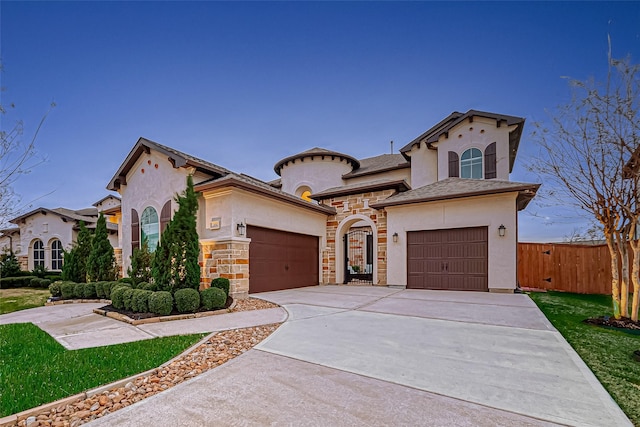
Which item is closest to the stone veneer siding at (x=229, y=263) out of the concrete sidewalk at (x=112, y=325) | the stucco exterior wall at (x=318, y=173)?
the concrete sidewalk at (x=112, y=325)

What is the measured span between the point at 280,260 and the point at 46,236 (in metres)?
19.7

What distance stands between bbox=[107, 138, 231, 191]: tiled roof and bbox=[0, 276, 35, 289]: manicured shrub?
826 cm

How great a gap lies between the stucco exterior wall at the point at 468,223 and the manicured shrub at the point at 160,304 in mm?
8428

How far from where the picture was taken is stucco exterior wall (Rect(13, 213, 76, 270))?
65.9 ft

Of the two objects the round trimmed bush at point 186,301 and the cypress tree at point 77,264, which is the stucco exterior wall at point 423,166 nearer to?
the round trimmed bush at point 186,301

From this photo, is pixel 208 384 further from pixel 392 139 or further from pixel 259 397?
pixel 392 139

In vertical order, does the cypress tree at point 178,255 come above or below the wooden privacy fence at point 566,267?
above

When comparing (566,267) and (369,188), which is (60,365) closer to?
(369,188)

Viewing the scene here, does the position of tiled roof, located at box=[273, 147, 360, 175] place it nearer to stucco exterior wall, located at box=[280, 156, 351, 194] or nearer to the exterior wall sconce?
stucco exterior wall, located at box=[280, 156, 351, 194]

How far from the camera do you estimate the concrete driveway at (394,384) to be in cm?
245

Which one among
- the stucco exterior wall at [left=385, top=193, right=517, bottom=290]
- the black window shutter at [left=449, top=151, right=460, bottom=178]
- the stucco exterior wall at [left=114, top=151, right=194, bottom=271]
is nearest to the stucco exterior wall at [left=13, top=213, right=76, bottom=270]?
the stucco exterior wall at [left=114, top=151, right=194, bottom=271]

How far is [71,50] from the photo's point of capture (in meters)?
7.54

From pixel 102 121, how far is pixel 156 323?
8.31m

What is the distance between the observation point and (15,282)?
605 inches
